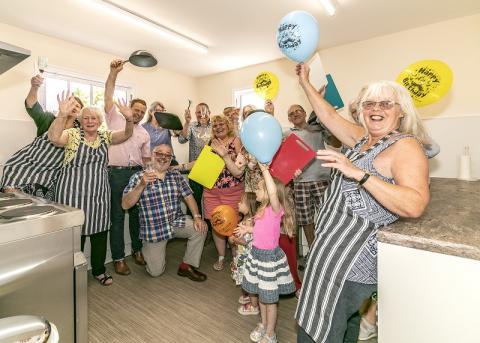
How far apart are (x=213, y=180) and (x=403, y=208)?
1.66 m

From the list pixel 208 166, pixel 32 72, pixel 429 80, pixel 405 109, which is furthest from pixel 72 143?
pixel 429 80

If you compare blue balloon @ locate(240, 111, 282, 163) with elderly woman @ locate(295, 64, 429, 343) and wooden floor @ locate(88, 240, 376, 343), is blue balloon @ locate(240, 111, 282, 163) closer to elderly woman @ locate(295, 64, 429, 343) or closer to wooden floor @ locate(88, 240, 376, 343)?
elderly woman @ locate(295, 64, 429, 343)

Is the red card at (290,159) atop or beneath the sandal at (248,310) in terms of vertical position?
atop

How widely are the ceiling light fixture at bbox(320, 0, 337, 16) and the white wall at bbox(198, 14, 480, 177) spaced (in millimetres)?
1069

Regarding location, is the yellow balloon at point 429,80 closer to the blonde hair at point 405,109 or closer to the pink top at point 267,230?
the blonde hair at point 405,109

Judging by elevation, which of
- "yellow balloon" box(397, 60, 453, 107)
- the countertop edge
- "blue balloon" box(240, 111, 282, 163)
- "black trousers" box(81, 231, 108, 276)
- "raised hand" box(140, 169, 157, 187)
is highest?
"yellow balloon" box(397, 60, 453, 107)

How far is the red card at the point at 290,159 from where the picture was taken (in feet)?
5.29

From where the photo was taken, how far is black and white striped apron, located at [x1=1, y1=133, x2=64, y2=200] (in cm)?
206

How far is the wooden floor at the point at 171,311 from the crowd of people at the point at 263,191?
122mm

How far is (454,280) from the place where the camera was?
2.38 ft

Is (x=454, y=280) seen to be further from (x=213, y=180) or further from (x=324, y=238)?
(x=213, y=180)

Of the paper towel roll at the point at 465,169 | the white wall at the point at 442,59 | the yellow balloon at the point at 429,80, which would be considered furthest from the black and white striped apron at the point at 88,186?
the paper towel roll at the point at 465,169

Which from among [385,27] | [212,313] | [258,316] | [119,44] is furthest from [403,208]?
[119,44]

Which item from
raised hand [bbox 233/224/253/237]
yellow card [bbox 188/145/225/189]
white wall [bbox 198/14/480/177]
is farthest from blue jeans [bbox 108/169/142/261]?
white wall [bbox 198/14/480/177]
